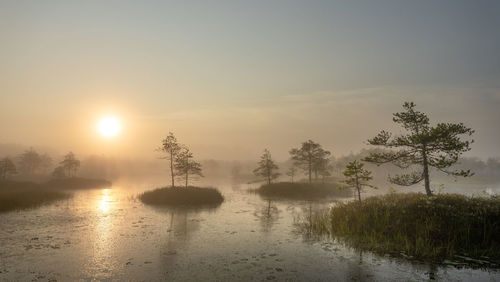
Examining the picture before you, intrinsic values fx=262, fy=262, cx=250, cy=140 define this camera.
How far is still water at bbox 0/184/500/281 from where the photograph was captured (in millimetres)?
11828

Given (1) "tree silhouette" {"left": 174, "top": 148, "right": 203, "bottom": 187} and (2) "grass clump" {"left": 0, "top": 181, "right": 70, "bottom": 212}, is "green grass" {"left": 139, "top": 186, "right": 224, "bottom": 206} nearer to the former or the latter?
(1) "tree silhouette" {"left": 174, "top": 148, "right": 203, "bottom": 187}

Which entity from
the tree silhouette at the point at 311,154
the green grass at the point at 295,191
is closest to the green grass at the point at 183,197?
the green grass at the point at 295,191

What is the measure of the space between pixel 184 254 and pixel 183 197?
2425cm

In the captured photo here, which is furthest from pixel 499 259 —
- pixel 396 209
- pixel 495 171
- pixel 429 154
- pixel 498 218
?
pixel 495 171

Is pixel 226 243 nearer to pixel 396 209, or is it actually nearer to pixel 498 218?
pixel 396 209

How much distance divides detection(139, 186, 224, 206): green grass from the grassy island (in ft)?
44.0

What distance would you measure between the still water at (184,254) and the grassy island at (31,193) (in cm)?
877

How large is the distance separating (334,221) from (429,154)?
41.5ft

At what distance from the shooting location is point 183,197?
126 feet

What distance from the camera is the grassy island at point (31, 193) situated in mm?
32125

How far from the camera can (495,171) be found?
424 feet

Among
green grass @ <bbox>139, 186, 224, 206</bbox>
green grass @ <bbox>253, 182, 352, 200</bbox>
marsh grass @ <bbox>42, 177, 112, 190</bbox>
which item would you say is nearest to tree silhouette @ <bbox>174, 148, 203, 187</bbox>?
green grass @ <bbox>139, 186, 224, 206</bbox>

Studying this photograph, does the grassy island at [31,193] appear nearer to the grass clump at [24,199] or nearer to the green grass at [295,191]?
the grass clump at [24,199]

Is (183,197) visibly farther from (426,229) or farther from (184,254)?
(426,229)
